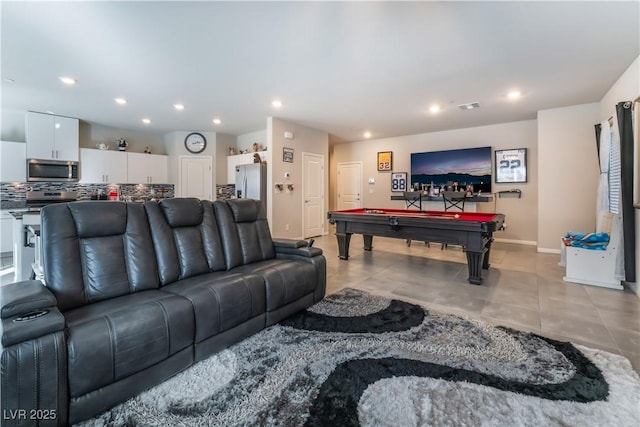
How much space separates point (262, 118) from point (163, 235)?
420cm

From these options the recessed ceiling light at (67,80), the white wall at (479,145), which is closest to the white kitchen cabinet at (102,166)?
the recessed ceiling light at (67,80)

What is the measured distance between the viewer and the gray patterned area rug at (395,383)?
140 cm

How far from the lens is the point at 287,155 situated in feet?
20.2

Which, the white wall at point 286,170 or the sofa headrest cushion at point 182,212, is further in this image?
the white wall at point 286,170

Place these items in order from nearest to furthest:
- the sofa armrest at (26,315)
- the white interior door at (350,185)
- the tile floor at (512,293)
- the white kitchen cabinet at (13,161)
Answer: the sofa armrest at (26,315) < the tile floor at (512,293) < the white kitchen cabinet at (13,161) < the white interior door at (350,185)

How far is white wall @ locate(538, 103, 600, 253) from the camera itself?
4855mm

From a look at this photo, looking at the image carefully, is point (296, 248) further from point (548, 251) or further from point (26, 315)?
point (548, 251)

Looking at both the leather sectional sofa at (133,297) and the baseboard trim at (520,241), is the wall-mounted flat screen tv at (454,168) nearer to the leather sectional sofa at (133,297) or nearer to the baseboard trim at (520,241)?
the baseboard trim at (520,241)

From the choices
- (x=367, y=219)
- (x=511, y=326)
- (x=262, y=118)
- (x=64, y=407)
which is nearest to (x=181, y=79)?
(x=262, y=118)

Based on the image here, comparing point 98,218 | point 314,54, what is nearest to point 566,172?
point 314,54

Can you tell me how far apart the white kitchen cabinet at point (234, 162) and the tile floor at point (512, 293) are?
3.23 m

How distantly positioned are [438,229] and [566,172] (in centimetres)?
311

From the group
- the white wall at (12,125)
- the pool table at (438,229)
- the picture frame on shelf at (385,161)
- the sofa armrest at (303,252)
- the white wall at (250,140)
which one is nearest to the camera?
the sofa armrest at (303,252)

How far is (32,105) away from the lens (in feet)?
16.3
